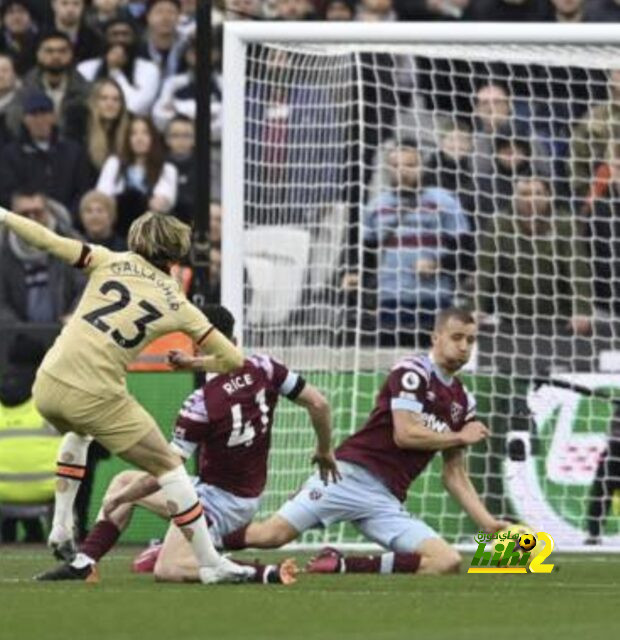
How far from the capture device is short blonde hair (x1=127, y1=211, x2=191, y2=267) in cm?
1184

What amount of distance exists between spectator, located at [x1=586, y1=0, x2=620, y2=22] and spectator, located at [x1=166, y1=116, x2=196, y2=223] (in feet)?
12.1

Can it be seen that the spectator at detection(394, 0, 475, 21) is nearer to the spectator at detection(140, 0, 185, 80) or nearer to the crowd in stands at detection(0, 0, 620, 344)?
the spectator at detection(140, 0, 185, 80)

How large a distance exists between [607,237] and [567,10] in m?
4.07

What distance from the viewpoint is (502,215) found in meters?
17.3

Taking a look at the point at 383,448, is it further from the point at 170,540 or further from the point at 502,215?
the point at 502,215

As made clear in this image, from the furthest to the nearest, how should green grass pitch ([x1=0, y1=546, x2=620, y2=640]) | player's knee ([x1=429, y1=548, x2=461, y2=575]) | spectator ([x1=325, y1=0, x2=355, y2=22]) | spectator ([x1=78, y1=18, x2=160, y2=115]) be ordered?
spectator ([x1=325, y1=0, x2=355, y2=22]) < spectator ([x1=78, y1=18, x2=160, y2=115]) < player's knee ([x1=429, y1=548, x2=461, y2=575]) < green grass pitch ([x1=0, y1=546, x2=620, y2=640])

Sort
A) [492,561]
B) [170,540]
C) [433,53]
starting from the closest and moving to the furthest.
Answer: [170,540] < [492,561] < [433,53]

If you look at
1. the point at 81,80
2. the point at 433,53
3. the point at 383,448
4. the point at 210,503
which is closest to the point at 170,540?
the point at 210,503

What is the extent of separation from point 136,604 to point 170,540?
2.03 m

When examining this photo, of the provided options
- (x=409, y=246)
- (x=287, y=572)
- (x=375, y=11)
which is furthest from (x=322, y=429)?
(x=375, y=11)

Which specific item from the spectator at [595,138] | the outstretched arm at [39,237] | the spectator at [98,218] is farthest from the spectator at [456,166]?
the outstretched arm at [39,237]

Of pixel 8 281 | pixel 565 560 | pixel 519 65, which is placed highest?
pixel 519 65

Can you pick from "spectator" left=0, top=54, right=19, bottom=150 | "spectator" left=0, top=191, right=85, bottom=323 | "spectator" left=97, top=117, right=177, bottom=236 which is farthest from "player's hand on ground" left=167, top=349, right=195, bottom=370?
"spectator" left=0, top=54, right=19, bottom=150

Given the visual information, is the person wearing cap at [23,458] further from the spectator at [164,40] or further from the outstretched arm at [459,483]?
the spectator at [164,40]
